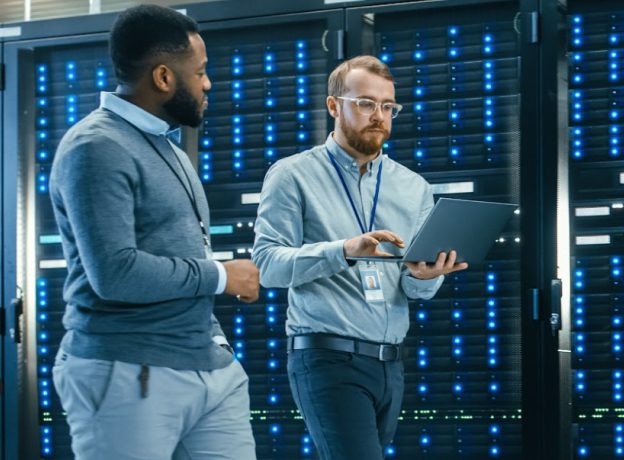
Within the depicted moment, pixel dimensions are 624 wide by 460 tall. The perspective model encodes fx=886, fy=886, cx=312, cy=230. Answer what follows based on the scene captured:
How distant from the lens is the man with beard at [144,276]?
157cm

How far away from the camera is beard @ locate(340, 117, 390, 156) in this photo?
2361mm

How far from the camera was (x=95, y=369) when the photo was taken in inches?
62.3

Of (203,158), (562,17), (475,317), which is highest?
(562,17)

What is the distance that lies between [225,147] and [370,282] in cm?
138

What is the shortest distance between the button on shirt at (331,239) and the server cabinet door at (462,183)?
767 mm

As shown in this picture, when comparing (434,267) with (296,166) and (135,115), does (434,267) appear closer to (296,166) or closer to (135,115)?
(296,166)

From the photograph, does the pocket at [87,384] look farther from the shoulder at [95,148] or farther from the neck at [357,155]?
the neck at [357,155]

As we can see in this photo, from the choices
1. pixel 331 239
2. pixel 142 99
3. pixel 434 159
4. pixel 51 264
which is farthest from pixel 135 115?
pixel 51 264

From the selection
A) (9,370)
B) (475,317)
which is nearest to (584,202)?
(475,317)

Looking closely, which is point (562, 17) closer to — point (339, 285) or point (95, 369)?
point (339, 285)

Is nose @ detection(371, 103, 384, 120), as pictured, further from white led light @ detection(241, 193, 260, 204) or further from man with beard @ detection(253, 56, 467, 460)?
white led light @ detection(241, 193, 260, 204)

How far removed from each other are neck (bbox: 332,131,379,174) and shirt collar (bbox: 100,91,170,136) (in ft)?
2.52

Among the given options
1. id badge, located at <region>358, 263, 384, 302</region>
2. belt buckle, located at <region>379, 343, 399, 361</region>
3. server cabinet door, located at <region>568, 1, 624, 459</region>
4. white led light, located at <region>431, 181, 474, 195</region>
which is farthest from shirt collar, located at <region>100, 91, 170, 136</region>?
server cabinet door, located at <region>568, 1, 624, 459</region>

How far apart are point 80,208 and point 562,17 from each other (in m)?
2.08
